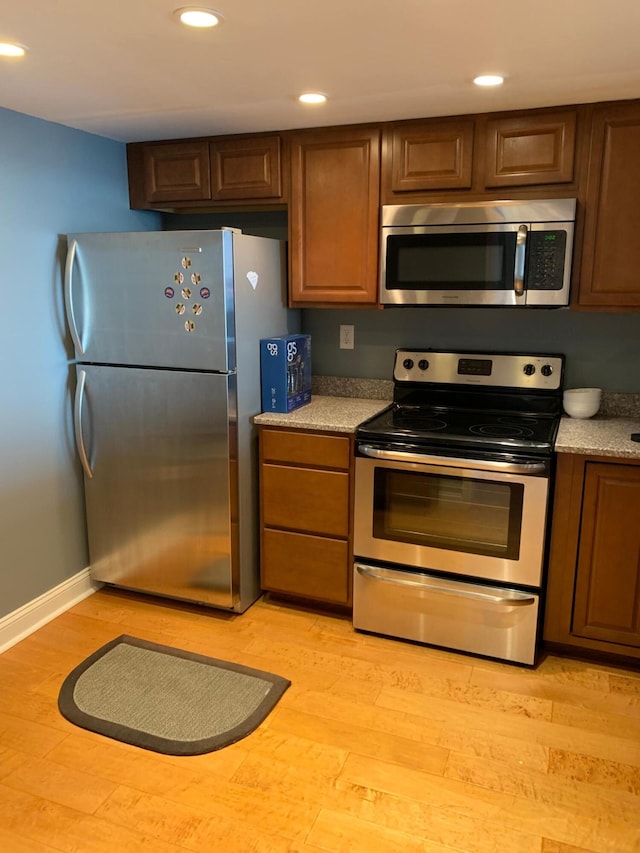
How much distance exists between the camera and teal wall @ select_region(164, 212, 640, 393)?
9.45 feet

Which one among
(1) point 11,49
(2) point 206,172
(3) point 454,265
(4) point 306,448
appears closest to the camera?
(1) point 11,49

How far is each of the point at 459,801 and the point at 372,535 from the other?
1.07 m

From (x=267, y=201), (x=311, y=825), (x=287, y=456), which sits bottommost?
(x=311, y=825)

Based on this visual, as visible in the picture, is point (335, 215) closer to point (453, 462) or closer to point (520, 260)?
point (520, 260)

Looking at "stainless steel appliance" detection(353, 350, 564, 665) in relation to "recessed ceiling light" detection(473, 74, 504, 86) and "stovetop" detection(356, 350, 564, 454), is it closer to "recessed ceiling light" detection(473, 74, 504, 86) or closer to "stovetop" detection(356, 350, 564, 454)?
"stovetop" detection(356, 350, 564, 454)

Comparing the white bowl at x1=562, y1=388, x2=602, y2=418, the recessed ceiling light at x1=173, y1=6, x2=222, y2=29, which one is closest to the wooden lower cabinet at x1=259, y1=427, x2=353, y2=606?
the white bowl at x1=562, y1=388, x2=602, y2=418

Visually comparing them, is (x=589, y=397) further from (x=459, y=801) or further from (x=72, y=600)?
(x=72, y=600)

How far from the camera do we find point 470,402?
309cm

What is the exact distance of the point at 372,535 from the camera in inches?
109

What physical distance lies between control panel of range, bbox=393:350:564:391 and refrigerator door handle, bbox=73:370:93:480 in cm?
146

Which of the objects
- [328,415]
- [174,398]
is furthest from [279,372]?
[174,398]

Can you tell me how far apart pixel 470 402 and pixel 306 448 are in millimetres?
833

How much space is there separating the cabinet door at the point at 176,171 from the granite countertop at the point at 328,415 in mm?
1100

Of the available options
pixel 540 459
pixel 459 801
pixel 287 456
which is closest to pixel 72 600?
pixel 287 456
